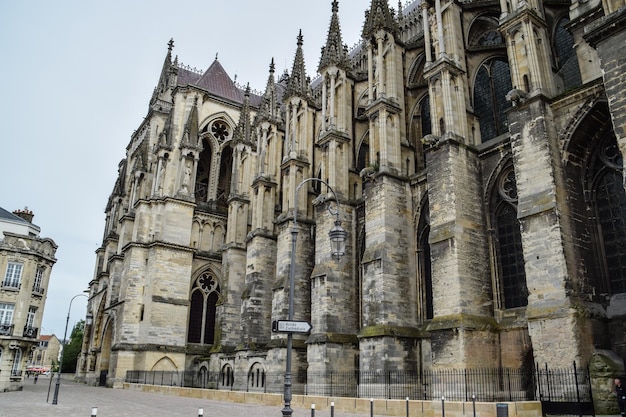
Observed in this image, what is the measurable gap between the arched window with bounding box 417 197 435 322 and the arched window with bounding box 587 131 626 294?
599 centimetres

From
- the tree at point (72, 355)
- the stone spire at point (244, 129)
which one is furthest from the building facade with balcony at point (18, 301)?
the tree at point (72, 355)

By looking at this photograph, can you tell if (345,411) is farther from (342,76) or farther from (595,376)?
(342,76)

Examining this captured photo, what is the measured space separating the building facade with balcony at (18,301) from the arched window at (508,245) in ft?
79.8

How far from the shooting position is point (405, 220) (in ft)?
64.6

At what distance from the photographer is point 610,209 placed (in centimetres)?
1450

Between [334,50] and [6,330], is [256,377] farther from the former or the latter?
[334,50]

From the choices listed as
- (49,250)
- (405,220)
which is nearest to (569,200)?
(405,220)

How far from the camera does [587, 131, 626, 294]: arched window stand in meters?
14.1

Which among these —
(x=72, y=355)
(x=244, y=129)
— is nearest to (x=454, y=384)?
(x=244, y=129)

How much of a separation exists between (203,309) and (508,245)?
21378mm

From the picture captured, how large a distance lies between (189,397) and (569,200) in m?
17.1

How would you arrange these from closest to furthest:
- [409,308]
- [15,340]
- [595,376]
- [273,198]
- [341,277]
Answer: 1. [595,376]
2. [409,308]
3. [341,277]
4. [15,340]
5. [273,198]

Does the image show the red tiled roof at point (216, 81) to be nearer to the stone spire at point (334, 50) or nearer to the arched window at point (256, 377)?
the stone spire at point (334, 50)

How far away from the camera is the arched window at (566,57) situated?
1697 cm
